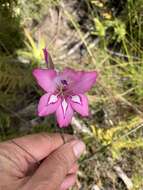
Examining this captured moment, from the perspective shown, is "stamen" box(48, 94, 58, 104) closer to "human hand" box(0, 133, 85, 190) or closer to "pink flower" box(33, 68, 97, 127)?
"pink flower" box(33, 68, 97, 127)

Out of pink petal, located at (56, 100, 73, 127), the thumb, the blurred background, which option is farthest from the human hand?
the blurred background

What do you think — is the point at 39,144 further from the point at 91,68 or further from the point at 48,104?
the point at 91,68

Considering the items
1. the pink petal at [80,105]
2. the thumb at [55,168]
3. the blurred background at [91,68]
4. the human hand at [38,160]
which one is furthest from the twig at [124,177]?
the pink petal at [80,105]

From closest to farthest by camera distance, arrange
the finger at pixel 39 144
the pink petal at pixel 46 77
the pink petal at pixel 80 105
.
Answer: the pink petal at pixel 46 77, the pink petal at pixel 80 105, the finger at pixel 39 144

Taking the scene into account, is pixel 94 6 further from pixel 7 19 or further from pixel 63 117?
pixel 63 117

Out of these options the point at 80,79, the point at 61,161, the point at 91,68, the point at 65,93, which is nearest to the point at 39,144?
the point at 61,161

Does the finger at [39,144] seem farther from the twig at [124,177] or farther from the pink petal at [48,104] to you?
the twig at [124,177]

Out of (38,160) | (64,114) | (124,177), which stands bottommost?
(124,177)
